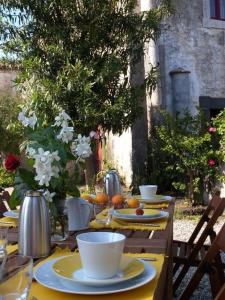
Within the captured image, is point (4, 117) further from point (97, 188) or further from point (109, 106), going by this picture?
point (97, 188)

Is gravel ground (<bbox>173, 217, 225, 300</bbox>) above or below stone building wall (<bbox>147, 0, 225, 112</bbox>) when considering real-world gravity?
below

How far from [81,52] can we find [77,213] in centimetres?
607

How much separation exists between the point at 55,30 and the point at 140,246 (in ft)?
21.8

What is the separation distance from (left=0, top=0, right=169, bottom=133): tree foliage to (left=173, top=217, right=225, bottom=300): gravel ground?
7.43 feet

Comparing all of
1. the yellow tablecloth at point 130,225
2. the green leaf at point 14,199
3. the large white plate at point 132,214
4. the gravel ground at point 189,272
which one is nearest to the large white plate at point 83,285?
the green leaf at point 14,199

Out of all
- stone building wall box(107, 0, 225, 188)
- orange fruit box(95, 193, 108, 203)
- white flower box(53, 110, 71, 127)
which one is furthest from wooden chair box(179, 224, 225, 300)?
stone building wall box(107, 0, 225, 188)

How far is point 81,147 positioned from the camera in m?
2.29

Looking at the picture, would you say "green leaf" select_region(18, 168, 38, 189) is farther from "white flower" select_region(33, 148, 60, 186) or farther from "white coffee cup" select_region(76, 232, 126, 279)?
"white coffee cup" select_region(76, 232, 126, 279)

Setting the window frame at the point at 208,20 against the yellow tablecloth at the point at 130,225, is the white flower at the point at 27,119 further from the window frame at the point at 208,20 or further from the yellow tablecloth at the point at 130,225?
the window frame at the point at 208,20

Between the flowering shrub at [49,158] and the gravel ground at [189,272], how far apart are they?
1.95 meters

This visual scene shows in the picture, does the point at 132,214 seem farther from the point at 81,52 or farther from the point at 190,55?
the point at 190,55

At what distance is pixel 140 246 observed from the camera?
6.59 feet

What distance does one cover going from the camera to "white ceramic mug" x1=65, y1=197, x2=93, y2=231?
7.93 ft

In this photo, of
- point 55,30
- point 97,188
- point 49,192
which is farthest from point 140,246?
point 55,30
